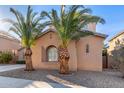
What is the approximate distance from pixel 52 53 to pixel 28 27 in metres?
4.09

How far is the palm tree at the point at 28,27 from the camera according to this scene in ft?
57.2

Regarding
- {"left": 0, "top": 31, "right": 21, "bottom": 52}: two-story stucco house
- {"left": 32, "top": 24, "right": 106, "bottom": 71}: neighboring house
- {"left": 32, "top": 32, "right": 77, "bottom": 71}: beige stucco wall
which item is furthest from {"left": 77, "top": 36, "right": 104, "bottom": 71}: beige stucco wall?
{"left": 0, "top": 31, "right": 21, "bottom": 52}: two-story stucco house

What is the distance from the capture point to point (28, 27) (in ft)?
57.2

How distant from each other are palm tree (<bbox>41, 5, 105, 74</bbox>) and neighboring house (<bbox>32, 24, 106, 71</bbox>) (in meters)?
2.66

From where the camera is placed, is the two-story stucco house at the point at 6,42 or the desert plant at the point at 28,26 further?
the two-story stucco house at the point at 6,42

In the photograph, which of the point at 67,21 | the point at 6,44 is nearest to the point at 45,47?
the point at 67,21

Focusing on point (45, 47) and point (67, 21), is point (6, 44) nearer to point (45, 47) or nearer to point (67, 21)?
point (45, 47)

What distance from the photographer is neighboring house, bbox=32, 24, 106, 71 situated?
1919 cm

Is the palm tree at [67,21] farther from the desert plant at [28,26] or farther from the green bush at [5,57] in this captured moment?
the green bush at [5,57]

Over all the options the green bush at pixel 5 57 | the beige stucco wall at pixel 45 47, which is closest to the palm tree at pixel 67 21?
the beige stucco wall at pixel 45 47

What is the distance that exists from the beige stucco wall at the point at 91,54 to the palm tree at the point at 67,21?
3.24m
